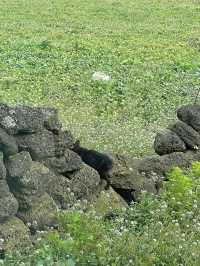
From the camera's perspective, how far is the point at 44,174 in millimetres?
7496

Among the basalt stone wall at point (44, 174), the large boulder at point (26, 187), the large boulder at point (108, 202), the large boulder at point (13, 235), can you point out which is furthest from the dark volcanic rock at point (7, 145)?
the large boulder at point (108, 202)

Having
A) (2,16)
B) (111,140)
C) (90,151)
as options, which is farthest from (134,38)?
(90,151)

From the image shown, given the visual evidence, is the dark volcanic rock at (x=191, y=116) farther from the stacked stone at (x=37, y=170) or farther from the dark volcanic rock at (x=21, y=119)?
the dark volcanic rock at (x=21, y=119)

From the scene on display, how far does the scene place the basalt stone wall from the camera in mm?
7068

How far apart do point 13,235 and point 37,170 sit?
83 centimetres

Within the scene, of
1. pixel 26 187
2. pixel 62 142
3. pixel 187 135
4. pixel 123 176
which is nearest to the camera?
pixel 26 187

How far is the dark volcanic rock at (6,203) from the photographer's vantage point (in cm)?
687

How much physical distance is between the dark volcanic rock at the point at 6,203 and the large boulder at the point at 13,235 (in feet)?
0.25

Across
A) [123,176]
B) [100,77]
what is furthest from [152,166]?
[100,77]

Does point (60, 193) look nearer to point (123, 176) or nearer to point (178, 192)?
point (123, 176)

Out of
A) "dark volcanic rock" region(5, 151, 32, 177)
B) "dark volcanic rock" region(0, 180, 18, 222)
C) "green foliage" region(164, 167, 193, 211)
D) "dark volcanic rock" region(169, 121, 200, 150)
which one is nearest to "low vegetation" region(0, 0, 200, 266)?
"green foliage" region(164, 167, 193, 211)

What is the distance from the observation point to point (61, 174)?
314 inches

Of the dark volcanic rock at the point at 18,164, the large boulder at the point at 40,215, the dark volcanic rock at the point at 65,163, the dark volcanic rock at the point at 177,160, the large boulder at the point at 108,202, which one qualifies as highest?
the dark volcanic rock at the point at 18,164

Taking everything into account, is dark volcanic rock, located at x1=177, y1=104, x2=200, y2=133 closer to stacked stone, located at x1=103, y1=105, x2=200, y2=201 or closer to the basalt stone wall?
stacked stone, located at x1=103, y1=105, x2=200, y2=201
